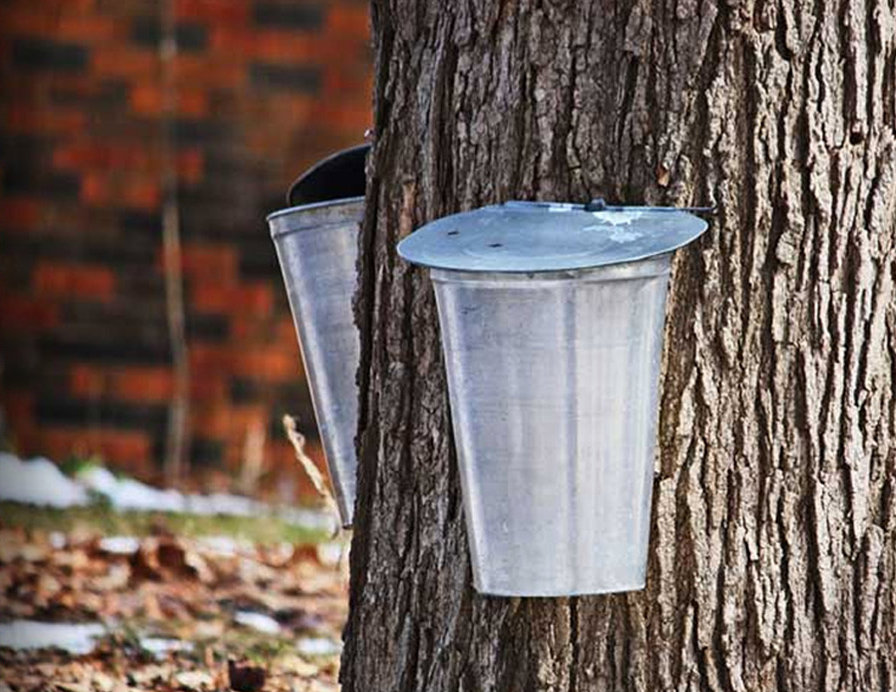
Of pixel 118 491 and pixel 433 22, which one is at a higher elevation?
pixel 433 22

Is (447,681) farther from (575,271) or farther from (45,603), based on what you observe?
(45,603)

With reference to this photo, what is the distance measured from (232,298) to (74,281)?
1.70ft

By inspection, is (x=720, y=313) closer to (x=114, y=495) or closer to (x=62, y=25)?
(x=114, y=495)

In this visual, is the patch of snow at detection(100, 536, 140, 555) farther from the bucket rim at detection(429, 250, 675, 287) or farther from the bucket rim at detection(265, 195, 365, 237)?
the bucket rim at detection(429, 250, 675, 287)

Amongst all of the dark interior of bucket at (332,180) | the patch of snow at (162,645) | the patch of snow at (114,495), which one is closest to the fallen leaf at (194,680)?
the patch of snow at (162,645)

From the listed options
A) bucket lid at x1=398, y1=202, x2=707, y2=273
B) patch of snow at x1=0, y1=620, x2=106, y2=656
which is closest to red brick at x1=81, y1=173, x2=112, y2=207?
patch of snow at x1=0, y1=620, x2=106, y2=656

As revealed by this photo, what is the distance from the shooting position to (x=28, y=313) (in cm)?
570

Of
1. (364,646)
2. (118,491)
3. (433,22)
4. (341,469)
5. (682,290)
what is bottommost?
(118,491)

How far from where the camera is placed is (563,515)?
2049 mm

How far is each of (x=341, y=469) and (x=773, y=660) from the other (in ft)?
2.43

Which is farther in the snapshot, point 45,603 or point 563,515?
point 45,603

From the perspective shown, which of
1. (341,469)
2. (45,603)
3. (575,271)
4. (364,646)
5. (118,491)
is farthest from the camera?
(118,491)

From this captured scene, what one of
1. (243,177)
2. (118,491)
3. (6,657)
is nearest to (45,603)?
(6,657)

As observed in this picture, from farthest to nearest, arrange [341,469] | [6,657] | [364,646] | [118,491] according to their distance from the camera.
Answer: [118,491] → [6,657] → [341,469] → [364,646]
